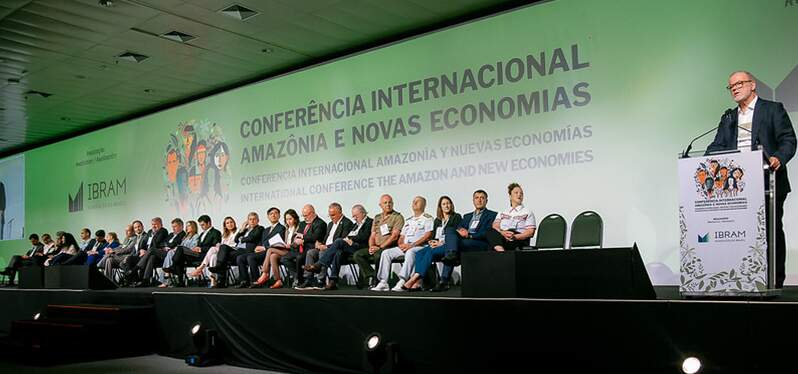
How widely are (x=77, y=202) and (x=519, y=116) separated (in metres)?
9.64

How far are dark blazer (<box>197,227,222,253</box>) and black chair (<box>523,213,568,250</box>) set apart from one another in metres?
4.58

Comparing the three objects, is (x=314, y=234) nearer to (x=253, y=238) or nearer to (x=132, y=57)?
(x=253, y=238)

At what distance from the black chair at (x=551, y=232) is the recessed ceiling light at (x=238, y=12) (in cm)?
369

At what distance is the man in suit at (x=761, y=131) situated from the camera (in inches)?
144

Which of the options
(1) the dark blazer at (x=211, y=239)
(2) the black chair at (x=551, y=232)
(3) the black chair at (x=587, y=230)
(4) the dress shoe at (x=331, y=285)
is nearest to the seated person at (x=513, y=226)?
(2) the black chair at (x=551, y=232)

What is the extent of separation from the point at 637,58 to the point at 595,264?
10.2 ft

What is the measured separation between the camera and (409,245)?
6582 mm

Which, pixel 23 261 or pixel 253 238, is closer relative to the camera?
pixel 253 238

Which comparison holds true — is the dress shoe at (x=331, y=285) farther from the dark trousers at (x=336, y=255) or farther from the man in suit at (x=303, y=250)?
the man in suit at (x=303, y=250)

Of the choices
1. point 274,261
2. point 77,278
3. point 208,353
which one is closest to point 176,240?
point 77,278

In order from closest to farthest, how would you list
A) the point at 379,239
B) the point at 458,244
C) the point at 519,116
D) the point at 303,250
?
1. the point at 458,244
2. the point at 519,116
3. the point at 379,239
4. the point at 303,250

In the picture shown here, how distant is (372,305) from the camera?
Answer: 4.68 meters

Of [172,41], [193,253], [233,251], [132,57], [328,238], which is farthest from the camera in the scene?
[193,253]

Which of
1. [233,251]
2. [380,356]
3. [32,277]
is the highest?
[233,251]
